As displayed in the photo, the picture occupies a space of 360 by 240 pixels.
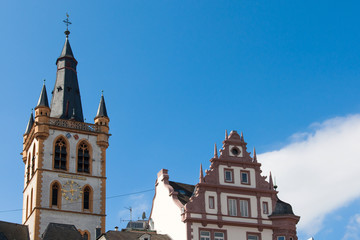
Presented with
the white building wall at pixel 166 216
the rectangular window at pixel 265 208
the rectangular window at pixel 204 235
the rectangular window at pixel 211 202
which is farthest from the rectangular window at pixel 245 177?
the white building wall at pixel 166 216

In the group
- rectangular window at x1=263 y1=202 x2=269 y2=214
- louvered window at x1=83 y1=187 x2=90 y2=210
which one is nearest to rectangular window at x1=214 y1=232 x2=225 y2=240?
rectangular window at x1=263 y1=202 x2=269 y2=214

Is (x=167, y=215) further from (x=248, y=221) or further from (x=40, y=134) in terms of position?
(x=40, y=134)

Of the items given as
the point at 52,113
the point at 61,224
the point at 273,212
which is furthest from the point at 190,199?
the point at 52,113

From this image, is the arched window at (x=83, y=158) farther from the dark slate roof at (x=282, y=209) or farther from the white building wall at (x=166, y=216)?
the dark slate roof at (x=282, y=209)

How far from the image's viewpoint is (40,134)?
92875 mm

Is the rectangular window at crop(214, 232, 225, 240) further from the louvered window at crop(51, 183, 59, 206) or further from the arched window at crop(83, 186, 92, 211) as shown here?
the louvered window at crop(51, 183, 59, 206)

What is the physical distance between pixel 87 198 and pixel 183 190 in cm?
2229

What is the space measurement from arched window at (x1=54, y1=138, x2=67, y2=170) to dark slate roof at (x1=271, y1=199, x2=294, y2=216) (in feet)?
105

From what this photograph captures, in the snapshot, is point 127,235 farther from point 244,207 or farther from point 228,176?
point 244,207

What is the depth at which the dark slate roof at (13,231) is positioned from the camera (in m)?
81.1

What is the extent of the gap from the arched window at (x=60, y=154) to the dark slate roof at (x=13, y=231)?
876cm

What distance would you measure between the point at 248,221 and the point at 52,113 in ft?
125

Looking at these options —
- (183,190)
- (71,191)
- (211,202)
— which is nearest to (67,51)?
(71,191)

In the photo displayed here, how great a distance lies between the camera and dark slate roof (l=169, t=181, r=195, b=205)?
71125 mm
